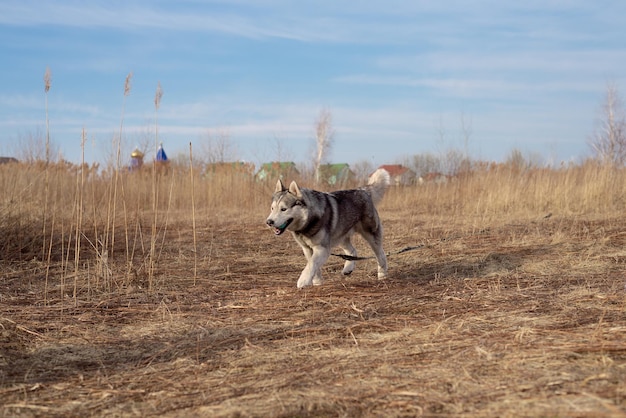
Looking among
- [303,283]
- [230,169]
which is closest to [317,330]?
[303,283]

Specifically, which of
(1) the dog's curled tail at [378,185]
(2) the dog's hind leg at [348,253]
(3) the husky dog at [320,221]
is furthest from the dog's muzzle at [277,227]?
(1) the dog's curled tail at [378,185]

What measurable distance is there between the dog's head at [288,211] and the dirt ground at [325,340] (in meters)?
0.60

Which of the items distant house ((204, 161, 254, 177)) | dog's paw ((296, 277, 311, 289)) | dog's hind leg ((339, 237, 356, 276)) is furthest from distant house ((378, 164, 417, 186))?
dog's paw ((296, 277, 311, 289))

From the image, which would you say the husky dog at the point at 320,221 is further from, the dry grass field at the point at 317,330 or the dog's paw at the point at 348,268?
the dry grass field at the point at 317,330

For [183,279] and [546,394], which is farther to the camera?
[183,279]

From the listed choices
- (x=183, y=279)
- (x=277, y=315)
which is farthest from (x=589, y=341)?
(x=183, y=279)

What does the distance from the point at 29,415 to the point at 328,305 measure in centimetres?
260

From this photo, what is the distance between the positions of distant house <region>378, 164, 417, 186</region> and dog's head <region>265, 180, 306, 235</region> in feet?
35.2

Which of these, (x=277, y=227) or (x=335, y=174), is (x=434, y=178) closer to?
(x=335, y=174)

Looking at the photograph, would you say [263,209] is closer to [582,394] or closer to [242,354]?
[242,354]

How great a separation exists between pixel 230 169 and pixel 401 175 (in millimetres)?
4814

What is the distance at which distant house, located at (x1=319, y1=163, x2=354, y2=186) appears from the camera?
17.0m

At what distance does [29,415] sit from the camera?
9.43 ft

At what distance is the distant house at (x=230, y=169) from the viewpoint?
17.0 m
